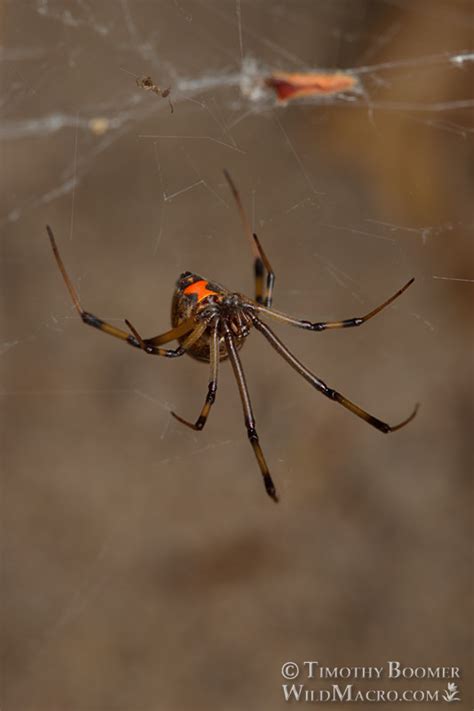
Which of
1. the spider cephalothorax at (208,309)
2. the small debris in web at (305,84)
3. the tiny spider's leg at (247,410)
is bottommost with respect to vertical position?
the tiny spider's leg at (247,410)

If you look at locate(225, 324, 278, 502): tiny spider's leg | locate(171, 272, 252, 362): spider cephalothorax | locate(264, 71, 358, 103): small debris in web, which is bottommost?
locate(225, 324, 278, 502): tiny spider's leg

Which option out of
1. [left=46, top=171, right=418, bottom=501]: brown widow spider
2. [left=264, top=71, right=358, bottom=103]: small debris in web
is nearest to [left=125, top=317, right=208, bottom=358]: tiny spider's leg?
[left=46, top=171, right=418, bottom=501]: brown widow spider

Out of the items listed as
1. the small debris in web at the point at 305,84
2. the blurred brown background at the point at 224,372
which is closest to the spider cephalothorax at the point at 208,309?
the blurred brown background at the point at 224,372

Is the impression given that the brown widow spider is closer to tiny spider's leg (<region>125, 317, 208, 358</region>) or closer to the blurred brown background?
tiny spider's leg (<region>125, 317, 208, 358</region>)

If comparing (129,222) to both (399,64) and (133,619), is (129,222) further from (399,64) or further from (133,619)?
(133,619)

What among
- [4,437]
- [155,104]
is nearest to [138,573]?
[4,437]

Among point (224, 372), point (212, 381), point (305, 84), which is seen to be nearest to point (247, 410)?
point (212, 381)

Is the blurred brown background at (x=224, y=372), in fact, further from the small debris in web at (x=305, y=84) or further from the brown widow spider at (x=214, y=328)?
the brown widow spider at (x=214, y=328)

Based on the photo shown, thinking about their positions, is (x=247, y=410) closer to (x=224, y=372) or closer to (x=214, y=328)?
(x=214, y=328)

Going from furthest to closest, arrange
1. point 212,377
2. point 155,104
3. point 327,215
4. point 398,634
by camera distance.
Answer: point 155,104 < point 398,634 < point 327,215 < point 212,377
